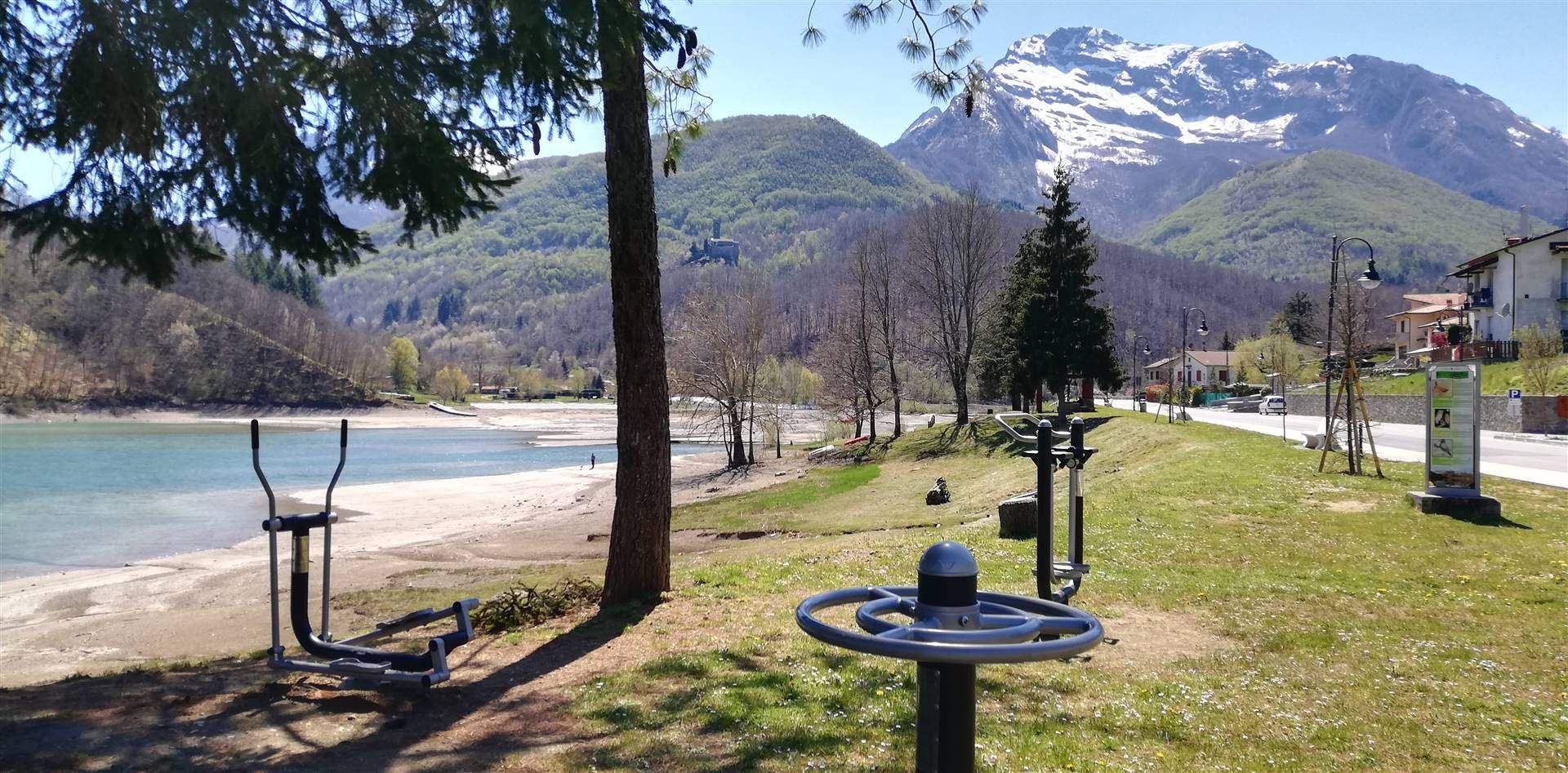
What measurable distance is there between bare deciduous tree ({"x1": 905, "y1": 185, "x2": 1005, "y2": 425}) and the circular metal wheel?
44.8m

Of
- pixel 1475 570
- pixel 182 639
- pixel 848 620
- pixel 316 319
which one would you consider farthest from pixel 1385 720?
pixel 316 319

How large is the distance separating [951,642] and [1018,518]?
38.7 ft

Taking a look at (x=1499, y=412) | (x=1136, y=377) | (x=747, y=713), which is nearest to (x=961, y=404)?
(x=1499, y=412)

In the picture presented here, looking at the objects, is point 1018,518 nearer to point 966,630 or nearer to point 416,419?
point 966,630

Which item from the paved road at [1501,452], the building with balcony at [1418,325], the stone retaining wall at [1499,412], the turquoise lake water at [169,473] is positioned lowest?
the turquoise lake water at [169,473]

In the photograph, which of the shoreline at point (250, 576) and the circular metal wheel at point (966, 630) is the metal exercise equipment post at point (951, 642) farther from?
the shoreline at point (250, 576)

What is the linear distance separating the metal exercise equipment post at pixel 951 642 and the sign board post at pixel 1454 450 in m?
14.0

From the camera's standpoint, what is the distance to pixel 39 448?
63.9 m

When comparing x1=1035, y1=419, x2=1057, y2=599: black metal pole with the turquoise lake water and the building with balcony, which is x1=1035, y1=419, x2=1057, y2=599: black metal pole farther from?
the building with balcony

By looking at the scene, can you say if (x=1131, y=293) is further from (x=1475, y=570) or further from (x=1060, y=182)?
(x=1475, y=570)

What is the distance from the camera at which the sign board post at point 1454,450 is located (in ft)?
44.0

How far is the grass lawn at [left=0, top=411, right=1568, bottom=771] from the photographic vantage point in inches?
203

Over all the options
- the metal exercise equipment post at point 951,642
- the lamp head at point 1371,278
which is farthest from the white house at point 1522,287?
the metal exercise equipment post at point 951,642

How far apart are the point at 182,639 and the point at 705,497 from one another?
22935 mm
